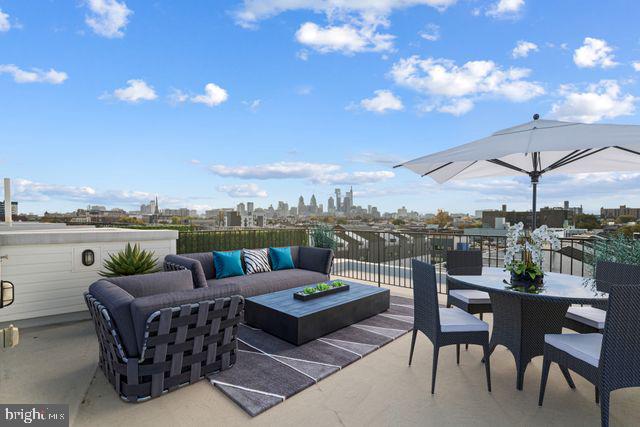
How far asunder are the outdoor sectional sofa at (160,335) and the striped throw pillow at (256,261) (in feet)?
7.60

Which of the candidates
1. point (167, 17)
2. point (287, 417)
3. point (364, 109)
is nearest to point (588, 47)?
point (364, 109)

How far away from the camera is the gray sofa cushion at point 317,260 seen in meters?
5.27

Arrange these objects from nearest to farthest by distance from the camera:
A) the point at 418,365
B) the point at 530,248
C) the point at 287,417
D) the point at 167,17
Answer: the point at 287,417 → the point at 530,248 → the point at 418,365 → the point at 167,17

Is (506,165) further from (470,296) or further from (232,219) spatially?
(232,219)

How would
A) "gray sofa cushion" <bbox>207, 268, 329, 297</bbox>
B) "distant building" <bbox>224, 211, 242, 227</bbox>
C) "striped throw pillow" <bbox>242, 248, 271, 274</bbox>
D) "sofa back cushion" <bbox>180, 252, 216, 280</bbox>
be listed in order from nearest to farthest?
1. "gray sofa cushion" <bbox>207, 268, 329, 297</bbox>
2. "sofa back cushion" <bbox>180, 252, 216, 280</bbox>
3. "striped throw pillow" <bbox>242, 248, 271, 274</bbox>
4. "distant building" <bbox>224, 211, 242, 227</bbox>

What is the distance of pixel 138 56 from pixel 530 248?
8.06m

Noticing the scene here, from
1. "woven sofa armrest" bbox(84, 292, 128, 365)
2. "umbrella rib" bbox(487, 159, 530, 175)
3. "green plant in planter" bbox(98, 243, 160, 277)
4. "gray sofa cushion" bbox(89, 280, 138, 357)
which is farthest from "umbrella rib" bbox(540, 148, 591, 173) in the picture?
"green plant in planter" bbox(98, 243, 160, 277)

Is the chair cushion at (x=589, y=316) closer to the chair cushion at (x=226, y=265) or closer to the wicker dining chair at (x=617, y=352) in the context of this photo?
the wicker dining chair at (x=617, y=352)

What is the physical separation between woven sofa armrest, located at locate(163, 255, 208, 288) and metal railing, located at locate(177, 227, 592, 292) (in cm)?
246

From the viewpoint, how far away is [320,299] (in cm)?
385

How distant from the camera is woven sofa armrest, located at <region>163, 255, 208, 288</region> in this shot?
383 cm

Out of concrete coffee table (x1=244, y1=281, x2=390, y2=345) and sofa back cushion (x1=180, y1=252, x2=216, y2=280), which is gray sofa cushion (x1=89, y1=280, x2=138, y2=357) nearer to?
concrete coffee table (x1=244, y1=281, x2=390, y2=345)

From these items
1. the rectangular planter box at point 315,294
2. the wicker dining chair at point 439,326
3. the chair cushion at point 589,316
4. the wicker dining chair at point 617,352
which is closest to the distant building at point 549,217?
the chair cushion at point 589,316

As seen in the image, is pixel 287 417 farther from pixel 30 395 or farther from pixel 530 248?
pixel 530 248
